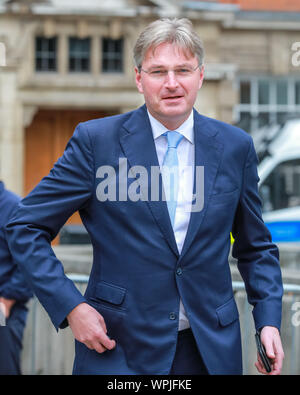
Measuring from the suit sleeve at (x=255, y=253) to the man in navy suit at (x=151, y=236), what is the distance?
26 millimetres

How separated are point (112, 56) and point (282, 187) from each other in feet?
22.4

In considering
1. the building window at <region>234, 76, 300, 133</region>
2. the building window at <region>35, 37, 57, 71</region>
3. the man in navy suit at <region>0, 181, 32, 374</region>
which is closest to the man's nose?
the man in navy suit at <region>0, 181, 32, 374</region>

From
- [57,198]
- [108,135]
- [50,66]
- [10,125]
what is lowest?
[57,198]

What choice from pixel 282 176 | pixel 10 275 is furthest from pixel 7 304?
pixel 282 176

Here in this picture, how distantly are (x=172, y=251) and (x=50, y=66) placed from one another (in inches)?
622

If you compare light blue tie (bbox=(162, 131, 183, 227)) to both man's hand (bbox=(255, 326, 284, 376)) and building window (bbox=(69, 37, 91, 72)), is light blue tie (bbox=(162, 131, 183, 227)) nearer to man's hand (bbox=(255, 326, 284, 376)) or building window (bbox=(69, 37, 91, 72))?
man's hand (bbox=(255, 326, 284, 376))

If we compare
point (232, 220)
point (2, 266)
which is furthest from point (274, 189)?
point (232, 220)

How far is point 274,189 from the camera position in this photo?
12.9 metres

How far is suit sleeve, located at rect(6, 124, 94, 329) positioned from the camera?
2256 millimetres

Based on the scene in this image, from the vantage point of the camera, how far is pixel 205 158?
8.12 ft

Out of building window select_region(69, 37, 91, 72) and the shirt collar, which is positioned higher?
building window select_region(69, 37, 91, 72)

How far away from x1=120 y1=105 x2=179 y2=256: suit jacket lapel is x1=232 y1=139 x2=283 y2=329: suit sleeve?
14.3 inches

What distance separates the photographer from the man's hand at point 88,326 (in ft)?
7.30
